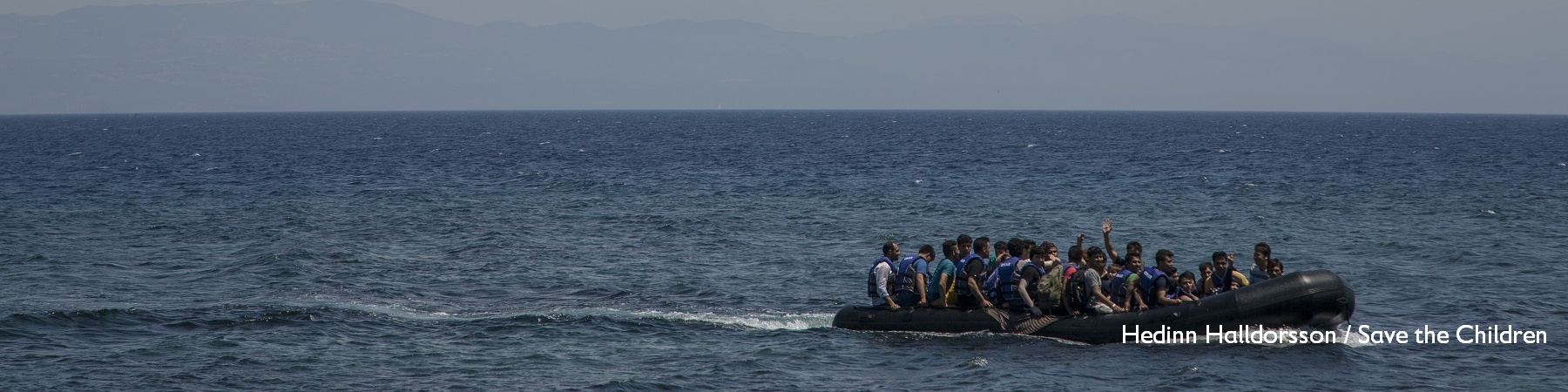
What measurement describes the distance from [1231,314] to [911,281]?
13.3 ft

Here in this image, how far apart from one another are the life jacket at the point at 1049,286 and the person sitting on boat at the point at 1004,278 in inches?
8.2

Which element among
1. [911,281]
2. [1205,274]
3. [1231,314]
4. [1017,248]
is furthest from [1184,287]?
[911,281]

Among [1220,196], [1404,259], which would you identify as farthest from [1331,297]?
[1220,196]

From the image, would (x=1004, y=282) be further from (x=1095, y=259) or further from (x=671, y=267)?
(x=671, y=267)

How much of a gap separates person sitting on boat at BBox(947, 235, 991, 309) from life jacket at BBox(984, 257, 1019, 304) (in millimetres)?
117

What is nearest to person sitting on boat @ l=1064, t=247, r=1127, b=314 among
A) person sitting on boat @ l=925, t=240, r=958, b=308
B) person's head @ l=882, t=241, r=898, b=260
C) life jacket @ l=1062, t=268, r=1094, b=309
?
life jacket @ l=1062, t=268, r=1094, b=309

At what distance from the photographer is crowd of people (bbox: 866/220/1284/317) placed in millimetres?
16609

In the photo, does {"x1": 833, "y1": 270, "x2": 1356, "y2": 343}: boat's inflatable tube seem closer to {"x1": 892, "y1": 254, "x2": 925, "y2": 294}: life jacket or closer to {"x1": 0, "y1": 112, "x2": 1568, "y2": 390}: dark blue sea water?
{"x1": 0, "y1": 112, "x2": 1568, "y2": 390}: dark blue sea water

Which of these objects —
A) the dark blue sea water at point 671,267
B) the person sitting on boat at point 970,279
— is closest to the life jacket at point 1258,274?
the dark blue sea water at point 671,267

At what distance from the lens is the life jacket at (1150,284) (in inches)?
647

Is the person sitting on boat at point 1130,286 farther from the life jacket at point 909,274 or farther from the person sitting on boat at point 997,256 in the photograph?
the life jacket at point 909,274

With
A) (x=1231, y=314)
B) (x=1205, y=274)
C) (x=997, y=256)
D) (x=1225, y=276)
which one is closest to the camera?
(x=1231, y=314)

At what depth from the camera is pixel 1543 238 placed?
28.1 m

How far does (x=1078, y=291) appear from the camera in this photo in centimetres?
1691
